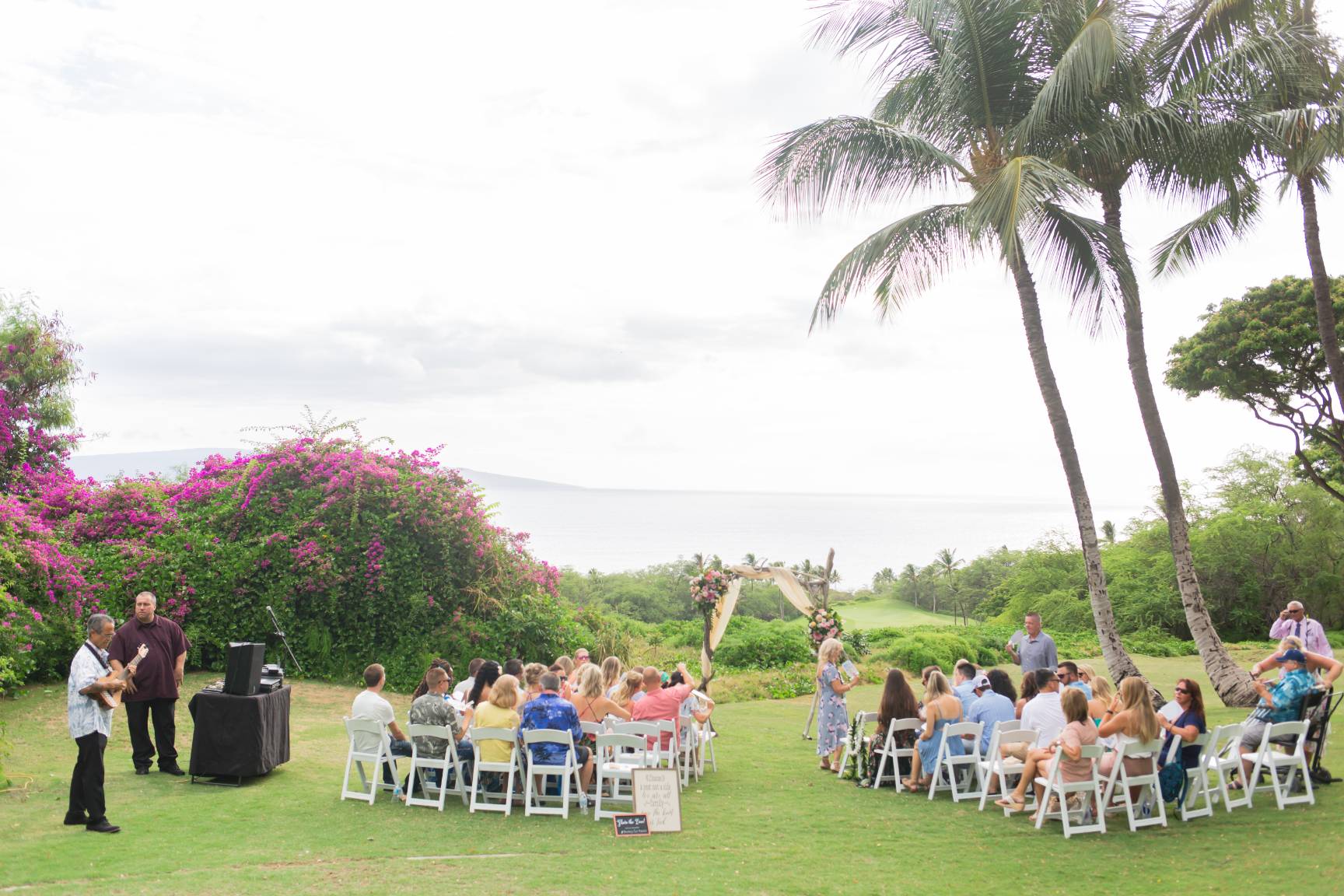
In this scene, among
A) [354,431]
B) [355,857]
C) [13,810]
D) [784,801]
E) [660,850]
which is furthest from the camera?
[354,431]

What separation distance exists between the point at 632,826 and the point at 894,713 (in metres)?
2.93

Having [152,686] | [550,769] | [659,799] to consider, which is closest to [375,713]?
[550,769]

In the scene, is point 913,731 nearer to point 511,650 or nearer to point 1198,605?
point 1198,605

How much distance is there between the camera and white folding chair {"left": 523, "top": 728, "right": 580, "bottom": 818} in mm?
7469

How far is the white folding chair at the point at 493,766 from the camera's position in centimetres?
750

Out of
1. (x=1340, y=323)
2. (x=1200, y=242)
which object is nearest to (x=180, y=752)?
(x=1200, y=242)

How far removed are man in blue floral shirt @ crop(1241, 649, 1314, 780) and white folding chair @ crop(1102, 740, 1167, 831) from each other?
0.96 metres

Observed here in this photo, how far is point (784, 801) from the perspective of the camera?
823cm

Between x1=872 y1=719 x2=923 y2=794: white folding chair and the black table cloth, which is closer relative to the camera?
the black table cloth

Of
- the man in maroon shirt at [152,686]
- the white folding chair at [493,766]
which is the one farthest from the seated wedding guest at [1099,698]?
the man in maroon shirt at [152,686]

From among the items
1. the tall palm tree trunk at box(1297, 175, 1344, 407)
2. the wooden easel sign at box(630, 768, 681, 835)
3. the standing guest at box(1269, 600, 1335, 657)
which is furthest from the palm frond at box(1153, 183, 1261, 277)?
the wooden easel sign at box(630, 768, 681, 835)

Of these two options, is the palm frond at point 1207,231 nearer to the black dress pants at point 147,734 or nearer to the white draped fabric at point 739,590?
the white draped fabric at point 739,590

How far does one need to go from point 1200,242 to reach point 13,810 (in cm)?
1725

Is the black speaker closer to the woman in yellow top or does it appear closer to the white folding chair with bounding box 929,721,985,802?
the woman in yellow top
